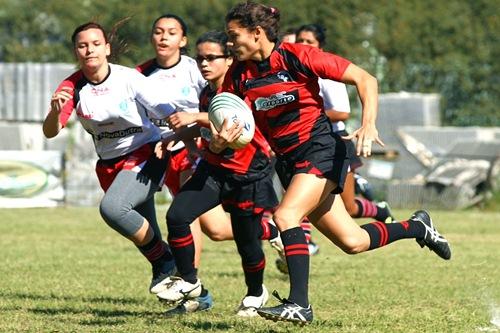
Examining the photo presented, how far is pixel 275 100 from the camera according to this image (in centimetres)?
636

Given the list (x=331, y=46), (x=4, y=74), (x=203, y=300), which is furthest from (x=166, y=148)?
(x=331, y=46)

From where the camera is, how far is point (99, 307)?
25.3 feet

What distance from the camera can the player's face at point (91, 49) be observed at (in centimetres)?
728

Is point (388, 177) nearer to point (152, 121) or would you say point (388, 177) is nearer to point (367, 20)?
point (367, 20)

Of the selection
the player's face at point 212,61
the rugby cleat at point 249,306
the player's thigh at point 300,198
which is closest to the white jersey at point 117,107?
the player's face at point 212,61

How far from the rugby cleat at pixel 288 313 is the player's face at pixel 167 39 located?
250 cm

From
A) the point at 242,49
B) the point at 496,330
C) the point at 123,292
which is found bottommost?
the point at 123,292

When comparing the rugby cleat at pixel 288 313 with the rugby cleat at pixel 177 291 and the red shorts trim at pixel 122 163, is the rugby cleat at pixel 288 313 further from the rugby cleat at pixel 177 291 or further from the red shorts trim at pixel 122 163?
the red shorts trim at pixel 122 163

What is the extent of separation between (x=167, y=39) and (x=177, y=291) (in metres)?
1.83

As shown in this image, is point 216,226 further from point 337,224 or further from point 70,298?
point 337,224

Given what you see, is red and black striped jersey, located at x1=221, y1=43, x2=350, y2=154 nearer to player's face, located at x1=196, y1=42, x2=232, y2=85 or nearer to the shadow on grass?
player's face, located at x1=196, y1=42, x2=232, y2=85

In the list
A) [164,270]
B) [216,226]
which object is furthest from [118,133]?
[216,226]

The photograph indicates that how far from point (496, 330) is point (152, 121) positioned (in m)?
2.58

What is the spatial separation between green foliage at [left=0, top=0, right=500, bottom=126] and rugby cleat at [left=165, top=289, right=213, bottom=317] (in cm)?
2170
